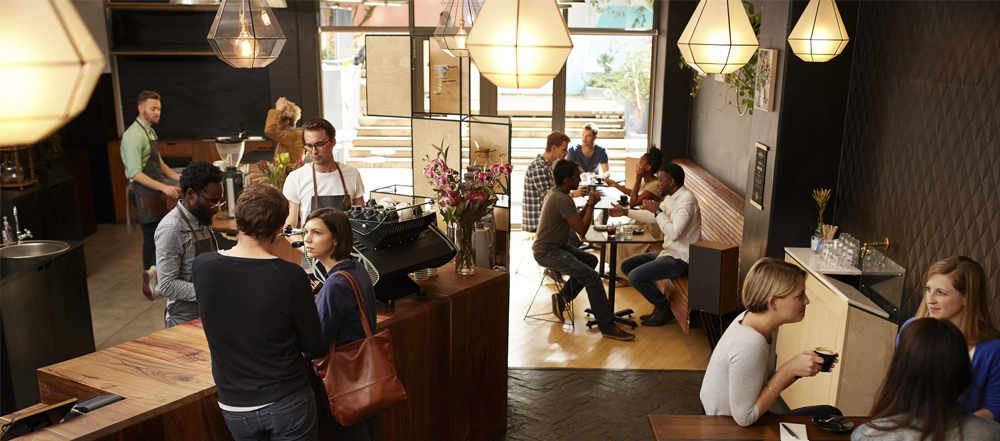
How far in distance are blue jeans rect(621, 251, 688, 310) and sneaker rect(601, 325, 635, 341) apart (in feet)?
1.45

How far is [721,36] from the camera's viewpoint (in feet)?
11.6

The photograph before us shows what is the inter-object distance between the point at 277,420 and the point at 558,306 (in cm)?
396

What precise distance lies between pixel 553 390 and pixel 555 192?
1.57 meters

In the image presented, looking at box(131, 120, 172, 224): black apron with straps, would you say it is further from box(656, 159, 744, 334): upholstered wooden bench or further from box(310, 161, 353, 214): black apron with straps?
box(656, 159, 744, 334): upholstered wooden bench

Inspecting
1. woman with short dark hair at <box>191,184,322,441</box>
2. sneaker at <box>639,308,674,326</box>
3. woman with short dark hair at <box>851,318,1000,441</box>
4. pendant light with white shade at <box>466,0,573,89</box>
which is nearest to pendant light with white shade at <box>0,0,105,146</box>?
woman with short dark hair at <box>191,184,322,441</box>

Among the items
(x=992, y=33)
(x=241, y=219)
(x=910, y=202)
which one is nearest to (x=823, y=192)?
(x=910, y=202)

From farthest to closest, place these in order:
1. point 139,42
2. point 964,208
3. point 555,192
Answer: point 139,42
point 555,192
point 964,208

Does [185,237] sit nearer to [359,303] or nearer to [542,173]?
[359,303]

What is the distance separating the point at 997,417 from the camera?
2607mm

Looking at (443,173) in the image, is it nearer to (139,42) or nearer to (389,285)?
(389,285)

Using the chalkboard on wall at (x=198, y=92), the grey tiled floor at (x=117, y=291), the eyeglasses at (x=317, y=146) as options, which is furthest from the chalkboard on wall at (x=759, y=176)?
the chalkboard on wall at (x=198, y=92)

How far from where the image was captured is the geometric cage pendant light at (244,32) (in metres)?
3.99

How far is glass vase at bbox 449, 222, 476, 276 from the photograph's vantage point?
4059 mm

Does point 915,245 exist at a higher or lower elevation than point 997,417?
higher
